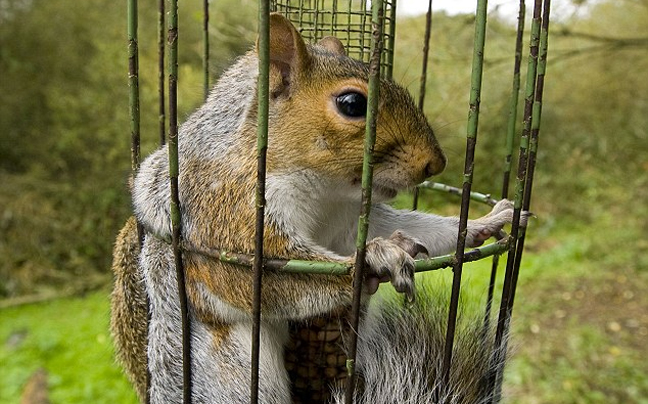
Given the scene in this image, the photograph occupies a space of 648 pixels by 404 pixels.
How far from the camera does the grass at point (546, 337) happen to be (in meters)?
3.22

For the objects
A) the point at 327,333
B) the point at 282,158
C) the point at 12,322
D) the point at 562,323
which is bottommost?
the point at 12,322

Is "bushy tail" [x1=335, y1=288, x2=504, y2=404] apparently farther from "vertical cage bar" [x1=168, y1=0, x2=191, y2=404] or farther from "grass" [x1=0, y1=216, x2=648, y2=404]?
"grass" [x1=0, y1=216, x2=648, y2=404]

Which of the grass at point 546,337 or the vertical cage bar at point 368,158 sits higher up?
the vertical cage bar at point 368,158

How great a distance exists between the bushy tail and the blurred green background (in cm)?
252

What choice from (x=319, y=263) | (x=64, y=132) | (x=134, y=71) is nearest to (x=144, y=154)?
(x=64, y=132)

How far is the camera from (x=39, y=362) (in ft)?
13.1

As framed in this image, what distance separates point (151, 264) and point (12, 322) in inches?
169

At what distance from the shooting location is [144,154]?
4086 millimetres

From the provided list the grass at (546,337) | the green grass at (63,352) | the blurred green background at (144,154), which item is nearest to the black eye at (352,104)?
the grass at (546,337)

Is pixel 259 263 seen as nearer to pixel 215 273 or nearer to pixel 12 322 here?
pixel 215 273

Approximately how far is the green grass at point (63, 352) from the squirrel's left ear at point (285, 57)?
2.03m

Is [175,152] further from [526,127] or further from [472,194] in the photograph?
[472,194]

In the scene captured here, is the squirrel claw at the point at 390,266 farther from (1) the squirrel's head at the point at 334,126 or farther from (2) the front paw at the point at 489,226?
(2) the front paw at the point at 489,226

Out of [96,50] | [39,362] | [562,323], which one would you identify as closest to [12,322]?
[39,362]
